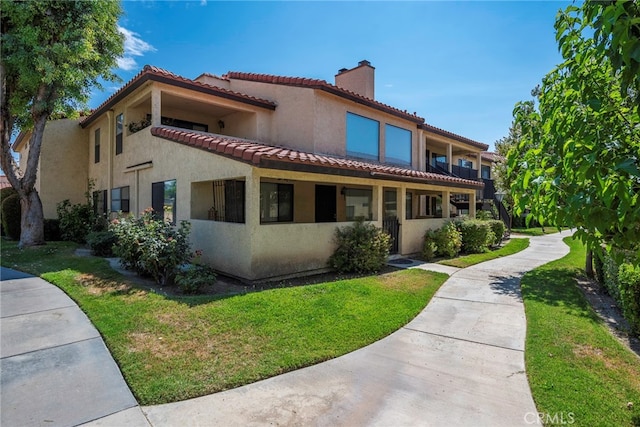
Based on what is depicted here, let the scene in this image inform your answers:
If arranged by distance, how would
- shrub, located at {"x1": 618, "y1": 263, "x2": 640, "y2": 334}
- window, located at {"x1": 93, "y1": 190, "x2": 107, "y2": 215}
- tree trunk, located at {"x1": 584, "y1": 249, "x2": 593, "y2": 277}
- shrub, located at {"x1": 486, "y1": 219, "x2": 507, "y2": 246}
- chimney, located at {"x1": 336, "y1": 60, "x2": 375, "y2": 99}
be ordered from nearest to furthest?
shrub, located at {"x1": 618, "y1": 263, "x2": 640, "y2": 334} → tree trunk, located at {"x1": 584, "y1": 249, "x2": 593, "y2": 277} → chimney, located at {"x1": 336, "y1": 60, "x2": 375, "y2": 99} → window, located at {"x1": 93, "y1": 190, "x2": 107, "y2": 215} → shrub, located at {"x1": 486, "y1": 219, "x2": 507, "y2": 246}

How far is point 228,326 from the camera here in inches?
216

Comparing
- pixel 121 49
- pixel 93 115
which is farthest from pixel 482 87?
pixel 93 115

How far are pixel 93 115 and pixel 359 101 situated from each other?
506 inches

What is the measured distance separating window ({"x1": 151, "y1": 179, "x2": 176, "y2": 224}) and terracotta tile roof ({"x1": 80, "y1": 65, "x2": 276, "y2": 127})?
129 inches

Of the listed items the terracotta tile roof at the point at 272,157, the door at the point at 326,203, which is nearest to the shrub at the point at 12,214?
the terracotta tile roof at the point at 272,157

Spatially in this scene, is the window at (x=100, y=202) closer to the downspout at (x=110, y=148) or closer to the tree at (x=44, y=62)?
the downspout at (x=110, y=148)

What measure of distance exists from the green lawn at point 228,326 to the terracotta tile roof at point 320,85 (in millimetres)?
7322

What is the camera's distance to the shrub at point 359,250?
9.98 m

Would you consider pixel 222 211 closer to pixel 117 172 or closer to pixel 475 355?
pixel 117 172

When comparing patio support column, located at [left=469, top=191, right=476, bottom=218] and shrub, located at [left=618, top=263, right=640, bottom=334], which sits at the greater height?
patio support column, located at [left=469, top=191, right=476, bottom=218]

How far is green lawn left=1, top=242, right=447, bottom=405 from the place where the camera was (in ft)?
13.6

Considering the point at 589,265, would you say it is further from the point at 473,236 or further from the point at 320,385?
the point at 320,385
